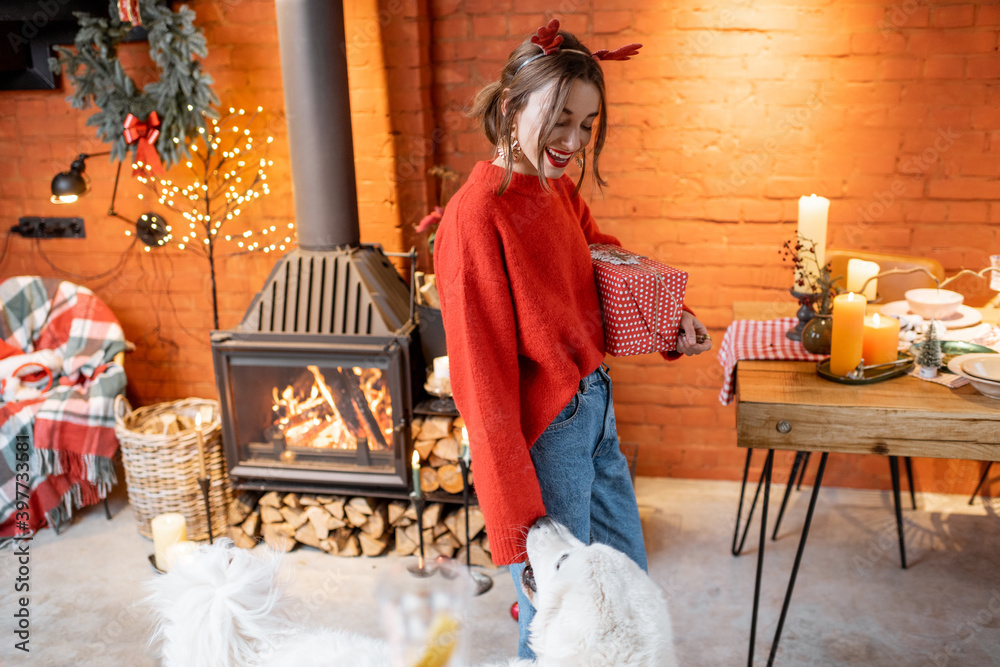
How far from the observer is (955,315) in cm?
193

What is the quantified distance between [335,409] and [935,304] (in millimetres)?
1712

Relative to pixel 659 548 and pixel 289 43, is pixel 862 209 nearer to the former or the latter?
pixel 659 548

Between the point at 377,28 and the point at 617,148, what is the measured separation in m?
0.89

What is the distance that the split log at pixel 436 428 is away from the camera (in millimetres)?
2342

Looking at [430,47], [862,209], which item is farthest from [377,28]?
[862,209]

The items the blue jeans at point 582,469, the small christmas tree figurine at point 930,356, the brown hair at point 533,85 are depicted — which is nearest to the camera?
the brown hair at point 533,85

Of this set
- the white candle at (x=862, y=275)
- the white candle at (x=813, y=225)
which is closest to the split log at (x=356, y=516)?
the white candle at (x=813, y=225)

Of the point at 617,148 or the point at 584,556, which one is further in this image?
the point at 617,148

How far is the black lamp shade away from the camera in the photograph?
8.37 ft

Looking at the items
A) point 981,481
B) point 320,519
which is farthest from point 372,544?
point 981,481

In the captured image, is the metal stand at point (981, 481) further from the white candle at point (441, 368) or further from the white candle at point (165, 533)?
the white candle at point (165, 533)

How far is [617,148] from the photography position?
2.62 m

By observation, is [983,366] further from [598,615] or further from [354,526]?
[354,526]

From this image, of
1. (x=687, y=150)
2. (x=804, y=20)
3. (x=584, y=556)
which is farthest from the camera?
(x=687, y=150)
